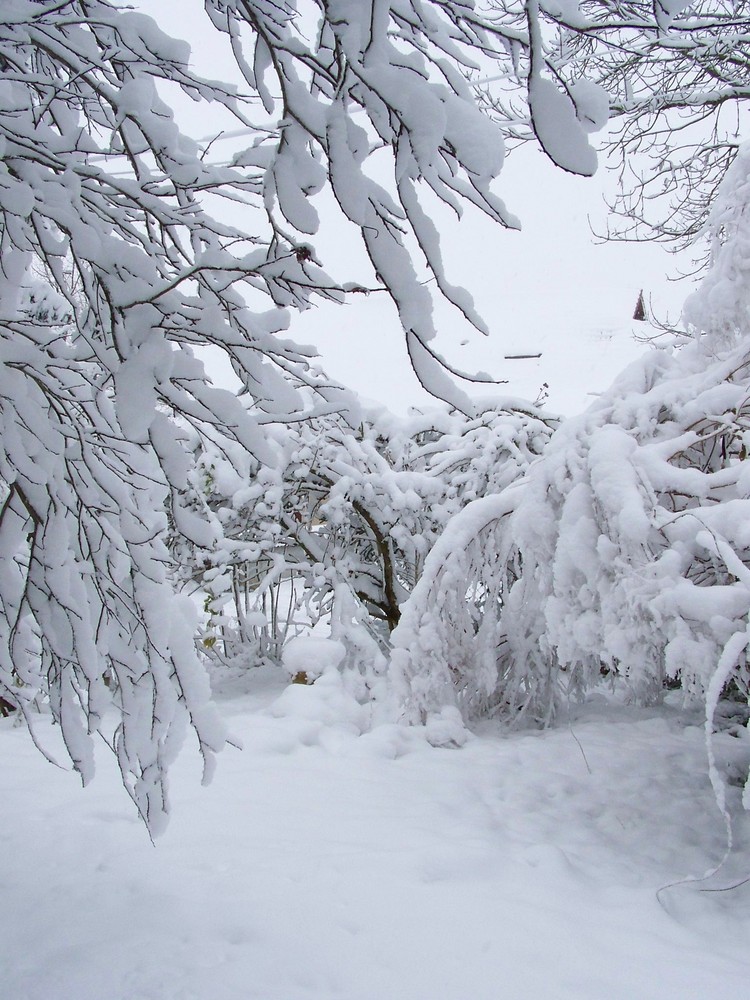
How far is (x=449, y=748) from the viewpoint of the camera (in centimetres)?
403

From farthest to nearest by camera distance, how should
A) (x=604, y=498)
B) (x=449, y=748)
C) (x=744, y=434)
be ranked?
1. (x=449, y=748)
2. (x=744, y=434)
3. (x=604, y=498)

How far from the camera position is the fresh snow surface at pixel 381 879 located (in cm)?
188

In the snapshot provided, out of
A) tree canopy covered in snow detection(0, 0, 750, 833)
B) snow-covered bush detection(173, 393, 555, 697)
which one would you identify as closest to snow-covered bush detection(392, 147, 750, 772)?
tree canopy covered in snow detection(0, 0, 750, 833)

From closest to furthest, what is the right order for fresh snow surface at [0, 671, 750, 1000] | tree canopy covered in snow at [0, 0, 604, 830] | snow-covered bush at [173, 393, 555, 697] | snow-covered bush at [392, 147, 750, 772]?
tree canopy covered in snow at [0, 0, 604, 830]
fresh snow surface at [0, 671, 750, 1000]
snow-covered bush at [392, 147, 750, 772]
snow-covered bush at [173, 393, 555, 697]

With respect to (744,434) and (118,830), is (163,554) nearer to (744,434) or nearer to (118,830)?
(118,830)

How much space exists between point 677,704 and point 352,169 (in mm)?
4615

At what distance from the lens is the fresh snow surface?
1.88m

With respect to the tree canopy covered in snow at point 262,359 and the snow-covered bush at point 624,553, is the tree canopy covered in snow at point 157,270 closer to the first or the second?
the tree canopy covered in snow at point 262,359

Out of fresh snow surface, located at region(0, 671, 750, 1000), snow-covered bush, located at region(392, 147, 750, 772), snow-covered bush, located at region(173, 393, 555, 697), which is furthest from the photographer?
snow-covered bush, located at region(173, 393, 555, 697)

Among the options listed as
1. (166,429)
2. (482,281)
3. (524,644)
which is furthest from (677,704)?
(482,281)

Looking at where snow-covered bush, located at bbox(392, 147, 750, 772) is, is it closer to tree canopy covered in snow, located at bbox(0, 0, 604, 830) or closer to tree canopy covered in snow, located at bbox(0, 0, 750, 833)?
tree canopy covered in snow, located at bbox(0, 0, 750, 833)

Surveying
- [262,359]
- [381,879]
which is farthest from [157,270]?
[381,879]

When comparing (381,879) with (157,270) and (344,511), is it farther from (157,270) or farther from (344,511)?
(344,511)

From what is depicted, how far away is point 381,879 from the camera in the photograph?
235 cm
